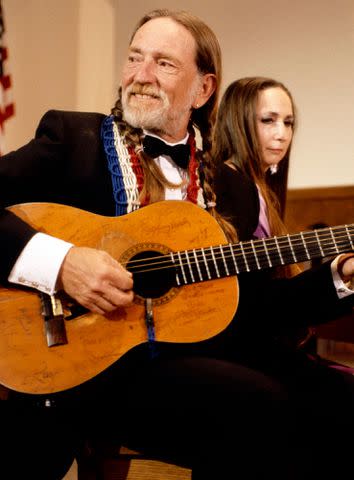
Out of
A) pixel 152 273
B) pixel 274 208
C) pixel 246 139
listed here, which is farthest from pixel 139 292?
pixel 246 139

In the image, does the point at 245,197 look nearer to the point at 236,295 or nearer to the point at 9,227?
the point at 236,295

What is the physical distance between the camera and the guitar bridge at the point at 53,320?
121cm

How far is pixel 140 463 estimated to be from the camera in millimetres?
1530

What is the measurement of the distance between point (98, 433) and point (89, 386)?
11 centimetres

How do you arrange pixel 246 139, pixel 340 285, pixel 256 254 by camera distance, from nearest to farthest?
pixel 256 254, pixel 340 285, pixel 246 139

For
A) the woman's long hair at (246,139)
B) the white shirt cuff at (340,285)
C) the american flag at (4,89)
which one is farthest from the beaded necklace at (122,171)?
the american flag at (4,89)

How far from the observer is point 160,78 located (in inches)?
Answer: 61.7

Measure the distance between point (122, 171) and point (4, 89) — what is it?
158cm

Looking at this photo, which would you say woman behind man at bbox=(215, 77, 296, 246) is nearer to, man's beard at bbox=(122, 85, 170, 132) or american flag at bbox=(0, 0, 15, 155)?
man's beard at bbox=(122, 85, 170, 132)

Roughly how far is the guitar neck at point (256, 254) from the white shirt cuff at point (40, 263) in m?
0.25

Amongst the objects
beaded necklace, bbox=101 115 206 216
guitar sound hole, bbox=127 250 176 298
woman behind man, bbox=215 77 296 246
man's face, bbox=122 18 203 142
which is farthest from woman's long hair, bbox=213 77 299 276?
guitar sound hole, bbox=127 250 176 298

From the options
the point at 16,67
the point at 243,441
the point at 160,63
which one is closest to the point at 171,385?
the point at 243,441

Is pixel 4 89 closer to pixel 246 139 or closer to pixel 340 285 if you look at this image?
pixel 246 139

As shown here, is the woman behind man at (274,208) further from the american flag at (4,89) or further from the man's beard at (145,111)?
the american flag at (4,89)
